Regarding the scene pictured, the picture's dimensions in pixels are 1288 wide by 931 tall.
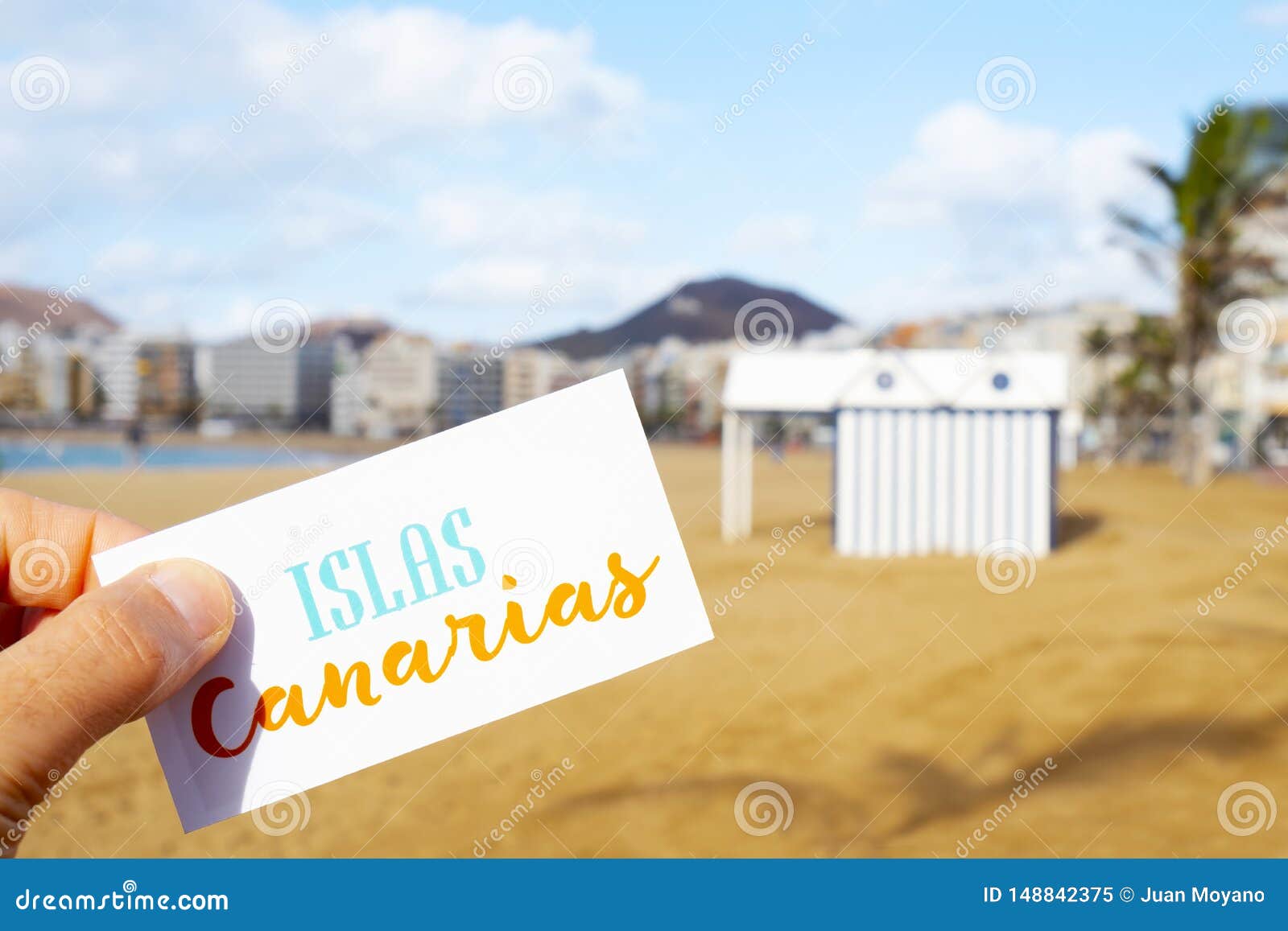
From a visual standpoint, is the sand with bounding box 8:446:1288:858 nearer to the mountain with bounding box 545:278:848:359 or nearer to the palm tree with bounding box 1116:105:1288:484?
the palm tree with bounding box 1116:105:1288:484

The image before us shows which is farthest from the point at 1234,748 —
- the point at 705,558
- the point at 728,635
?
the point at 705,558

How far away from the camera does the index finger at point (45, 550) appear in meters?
1.99

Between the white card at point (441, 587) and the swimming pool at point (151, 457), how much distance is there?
2849 cm

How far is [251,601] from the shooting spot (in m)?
1.73

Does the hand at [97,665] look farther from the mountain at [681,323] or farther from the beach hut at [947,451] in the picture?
the mountain at [681,323]

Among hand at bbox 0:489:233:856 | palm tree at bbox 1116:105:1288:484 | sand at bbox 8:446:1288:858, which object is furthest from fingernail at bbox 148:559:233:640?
palm tree at bbox 1116:105:1288:484

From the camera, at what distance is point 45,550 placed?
1993 millimetres

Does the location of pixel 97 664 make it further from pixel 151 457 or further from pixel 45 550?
pixel 151 457

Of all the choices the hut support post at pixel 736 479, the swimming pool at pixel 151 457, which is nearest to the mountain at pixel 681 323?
the swimming pool at pixel 151 457

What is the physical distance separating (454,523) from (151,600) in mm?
524

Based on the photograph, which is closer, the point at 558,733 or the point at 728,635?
the point at 558,733

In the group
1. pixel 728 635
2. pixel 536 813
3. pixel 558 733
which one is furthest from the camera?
pixel 728 635

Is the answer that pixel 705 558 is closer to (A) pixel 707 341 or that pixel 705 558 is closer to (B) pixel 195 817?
(B) pixel 195 817

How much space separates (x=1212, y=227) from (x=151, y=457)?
4106 centimetres
